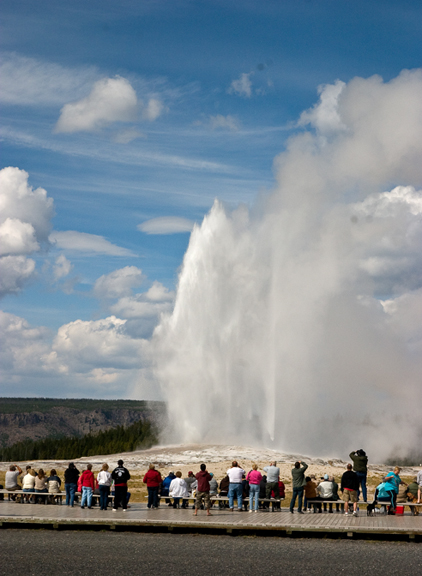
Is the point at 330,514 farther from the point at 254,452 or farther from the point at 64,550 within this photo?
the point at 254,452

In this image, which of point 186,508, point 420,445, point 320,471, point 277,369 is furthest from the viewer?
point 420,445

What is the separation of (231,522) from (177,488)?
525 cm

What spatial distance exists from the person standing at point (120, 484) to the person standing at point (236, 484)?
355cm

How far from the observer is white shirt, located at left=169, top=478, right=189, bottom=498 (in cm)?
2627

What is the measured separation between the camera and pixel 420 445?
11938 cm

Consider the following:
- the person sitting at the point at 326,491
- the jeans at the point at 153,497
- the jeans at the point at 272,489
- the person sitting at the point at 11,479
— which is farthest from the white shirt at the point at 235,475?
the person sitting at the point at 11,479

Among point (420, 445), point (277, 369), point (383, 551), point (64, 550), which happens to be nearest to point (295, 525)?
point (383, 551)

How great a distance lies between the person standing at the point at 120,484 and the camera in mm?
24188

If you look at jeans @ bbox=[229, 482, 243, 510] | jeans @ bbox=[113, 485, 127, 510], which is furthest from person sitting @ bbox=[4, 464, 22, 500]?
jeans @ bbox=[229, 482, 243, 510]

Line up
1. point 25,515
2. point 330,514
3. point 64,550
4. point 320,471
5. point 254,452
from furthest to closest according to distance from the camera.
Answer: point 254,452, point 320,471, point 330,514, point 25,515, point 64,550

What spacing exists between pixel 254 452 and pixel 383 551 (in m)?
40.1

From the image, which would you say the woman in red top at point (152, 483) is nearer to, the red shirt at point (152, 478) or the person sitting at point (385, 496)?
the red shirt at point (152, 478)

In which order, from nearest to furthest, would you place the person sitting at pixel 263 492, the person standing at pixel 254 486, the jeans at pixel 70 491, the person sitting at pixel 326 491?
the person standing at pixel 254 486 < the person sitting at pixel 326 491 < the person sitting at pixel 263 492 < the jeans at pixel 70 491

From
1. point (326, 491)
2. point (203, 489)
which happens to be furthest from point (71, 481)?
point (326, 491)
